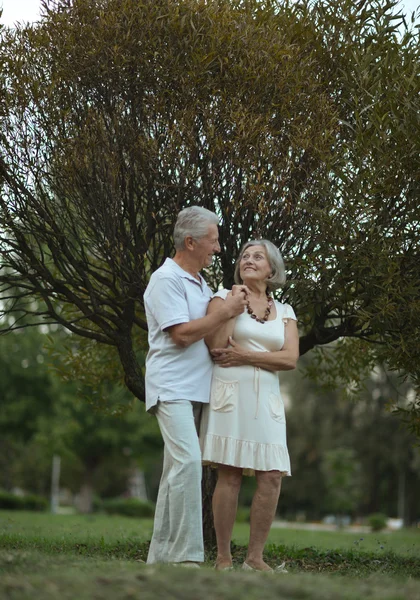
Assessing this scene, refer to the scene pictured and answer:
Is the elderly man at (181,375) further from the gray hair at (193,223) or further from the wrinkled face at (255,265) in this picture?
the wrinkled face at (255,265)

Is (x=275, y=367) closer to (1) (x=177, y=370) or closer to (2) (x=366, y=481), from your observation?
(1) (x=177, y=370)

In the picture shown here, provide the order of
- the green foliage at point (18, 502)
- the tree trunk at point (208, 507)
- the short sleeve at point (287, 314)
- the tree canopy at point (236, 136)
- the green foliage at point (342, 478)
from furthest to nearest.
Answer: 1. the green foliage at point (342, 478)
2. the green foliage at point (18, 502)
3. the tree trunk at point (208, 507)
4. the tree canopy at point (236, 136)
5. the short sleeve at point (287, 314)

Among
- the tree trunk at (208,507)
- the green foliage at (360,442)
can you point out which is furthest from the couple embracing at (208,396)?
the green foliage at (360,442)

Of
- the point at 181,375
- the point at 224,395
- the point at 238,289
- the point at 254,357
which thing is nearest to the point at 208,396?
the point at 224,395

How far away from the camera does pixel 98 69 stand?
25.6 feet

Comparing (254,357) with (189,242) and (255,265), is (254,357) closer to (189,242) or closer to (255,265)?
(255,265)

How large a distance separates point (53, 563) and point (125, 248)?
4269 mm

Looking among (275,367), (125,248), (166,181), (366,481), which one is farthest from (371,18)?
(366,481)

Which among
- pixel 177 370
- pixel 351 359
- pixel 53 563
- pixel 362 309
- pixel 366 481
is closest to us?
pixel 53 563

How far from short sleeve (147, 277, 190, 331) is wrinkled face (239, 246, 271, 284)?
0.78 metres

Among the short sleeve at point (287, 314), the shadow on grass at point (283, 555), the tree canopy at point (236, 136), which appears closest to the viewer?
the short sleeve at point (287, 314)

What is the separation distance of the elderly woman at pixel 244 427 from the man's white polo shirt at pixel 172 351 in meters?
0.15

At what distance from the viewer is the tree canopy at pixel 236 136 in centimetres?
746

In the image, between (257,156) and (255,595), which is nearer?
(255,595)
